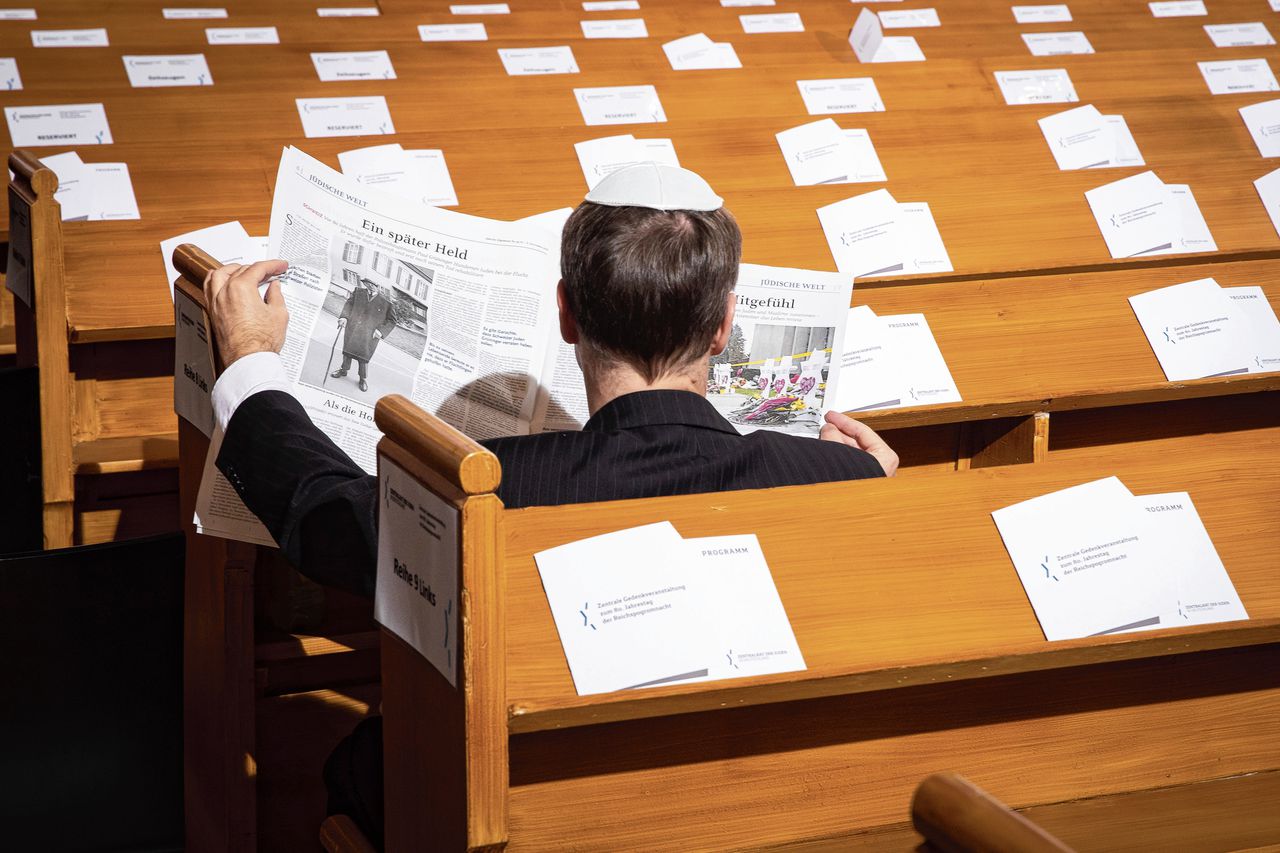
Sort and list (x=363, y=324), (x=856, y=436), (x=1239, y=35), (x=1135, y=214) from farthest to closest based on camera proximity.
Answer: (x=1239, y=35), (x=1135, y=214), (x=856, y=436), (x=363, y=324)

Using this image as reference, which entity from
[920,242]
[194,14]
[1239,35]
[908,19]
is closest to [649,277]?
[920,242]

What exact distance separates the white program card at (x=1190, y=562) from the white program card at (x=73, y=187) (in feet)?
7.00

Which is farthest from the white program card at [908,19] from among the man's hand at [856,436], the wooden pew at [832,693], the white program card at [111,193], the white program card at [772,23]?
the wooden pew at [832,693]

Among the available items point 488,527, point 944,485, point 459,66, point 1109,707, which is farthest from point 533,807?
point 459,66

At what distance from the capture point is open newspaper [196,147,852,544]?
5.41 feet

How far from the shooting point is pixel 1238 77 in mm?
3986

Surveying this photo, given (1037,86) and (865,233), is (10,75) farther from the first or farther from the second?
(1037,86)

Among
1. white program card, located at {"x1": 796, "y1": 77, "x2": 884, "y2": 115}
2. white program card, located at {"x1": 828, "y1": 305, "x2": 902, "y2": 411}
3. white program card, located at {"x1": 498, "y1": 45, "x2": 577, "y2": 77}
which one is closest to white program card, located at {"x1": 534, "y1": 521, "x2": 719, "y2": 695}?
white program card, located at {"x1": 828, "y1": 305, "x2": 902, "y2": 411}

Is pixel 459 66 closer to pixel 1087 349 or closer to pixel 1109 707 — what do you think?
pixel 1087 349

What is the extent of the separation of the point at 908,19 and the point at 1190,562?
3331mm

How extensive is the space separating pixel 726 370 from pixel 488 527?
0.91 m

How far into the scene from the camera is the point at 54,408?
85.9 inches

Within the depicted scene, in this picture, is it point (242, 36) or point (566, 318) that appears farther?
point (242, 36)

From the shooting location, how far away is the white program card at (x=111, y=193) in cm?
258
